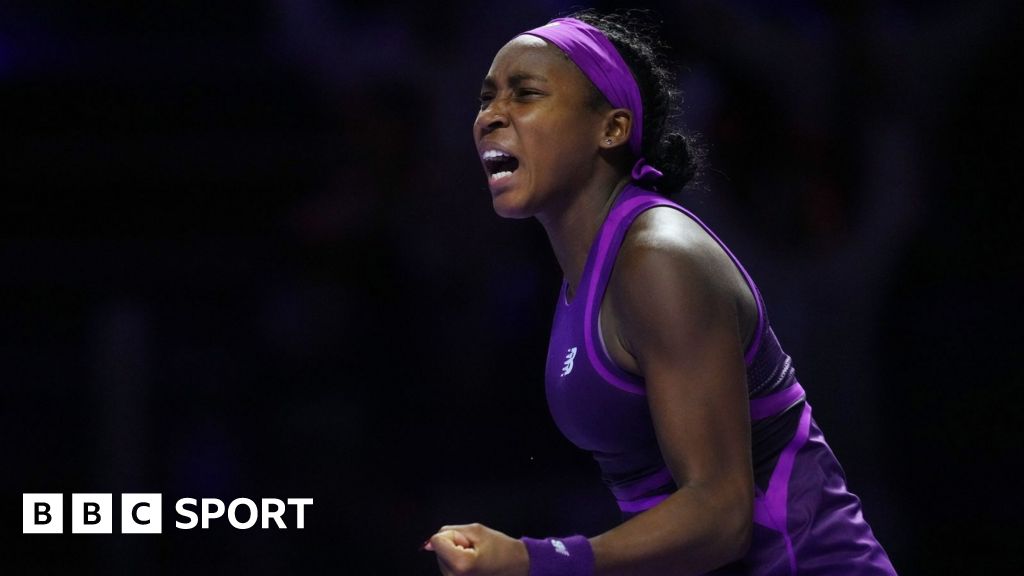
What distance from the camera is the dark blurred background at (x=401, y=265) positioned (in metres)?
3.06

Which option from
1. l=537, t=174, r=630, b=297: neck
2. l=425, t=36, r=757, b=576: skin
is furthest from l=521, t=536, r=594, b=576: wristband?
l=537, t=174, r=630, b=297: neck

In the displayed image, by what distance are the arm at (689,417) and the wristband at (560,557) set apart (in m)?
0.02

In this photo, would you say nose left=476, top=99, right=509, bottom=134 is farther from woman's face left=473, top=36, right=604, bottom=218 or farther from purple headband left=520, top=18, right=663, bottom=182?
purple headband left=520, top=18, right=663, bottom=182

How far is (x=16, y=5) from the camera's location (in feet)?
11.0

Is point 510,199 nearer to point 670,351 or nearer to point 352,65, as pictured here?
point 670,351

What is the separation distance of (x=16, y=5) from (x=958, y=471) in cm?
297

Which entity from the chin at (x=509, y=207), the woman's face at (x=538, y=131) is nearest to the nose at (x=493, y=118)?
the woman's face at (x=538, y=131)

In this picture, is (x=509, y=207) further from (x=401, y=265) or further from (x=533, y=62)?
(x=401, y=265)

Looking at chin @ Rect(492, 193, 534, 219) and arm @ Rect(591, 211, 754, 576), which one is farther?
chin @ Rect(492, 193, 534, 219)

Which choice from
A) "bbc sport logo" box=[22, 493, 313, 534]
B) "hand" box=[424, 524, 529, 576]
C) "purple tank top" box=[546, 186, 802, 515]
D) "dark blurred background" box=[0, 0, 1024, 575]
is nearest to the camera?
"hand" box=[424, 524, 529, 576]

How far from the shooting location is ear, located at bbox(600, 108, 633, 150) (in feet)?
5.68

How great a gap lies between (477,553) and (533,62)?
80 centimetres

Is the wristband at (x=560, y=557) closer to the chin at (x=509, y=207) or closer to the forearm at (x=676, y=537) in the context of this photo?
the forearm at (x=676, y=537)

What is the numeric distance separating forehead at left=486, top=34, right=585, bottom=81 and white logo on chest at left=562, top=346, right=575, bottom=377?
420 mm
